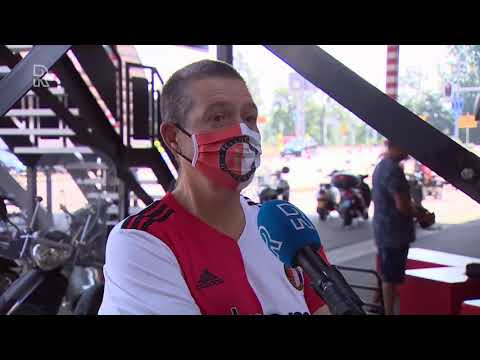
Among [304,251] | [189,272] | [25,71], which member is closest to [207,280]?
[189,272]

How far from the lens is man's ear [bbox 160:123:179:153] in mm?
1293

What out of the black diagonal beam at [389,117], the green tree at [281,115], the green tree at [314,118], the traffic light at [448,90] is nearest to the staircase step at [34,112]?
the green tree at [281,115]

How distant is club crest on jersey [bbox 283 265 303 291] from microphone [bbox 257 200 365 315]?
0.20 m

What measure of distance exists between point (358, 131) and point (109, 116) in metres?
1.94

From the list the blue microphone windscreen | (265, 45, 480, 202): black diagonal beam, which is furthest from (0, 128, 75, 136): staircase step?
the blue microphone windscreen

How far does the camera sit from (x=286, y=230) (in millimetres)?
914

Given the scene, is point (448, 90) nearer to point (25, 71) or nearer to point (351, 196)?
point (351, 196)

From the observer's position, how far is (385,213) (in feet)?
10.8

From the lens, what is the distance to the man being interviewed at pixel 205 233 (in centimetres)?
100

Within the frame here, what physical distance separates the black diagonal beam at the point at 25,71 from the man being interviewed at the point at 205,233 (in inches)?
50.8

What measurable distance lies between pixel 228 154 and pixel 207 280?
386 millimetres

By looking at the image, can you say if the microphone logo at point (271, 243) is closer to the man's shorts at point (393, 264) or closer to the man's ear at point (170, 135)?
the man's ear at point (170, 135)
